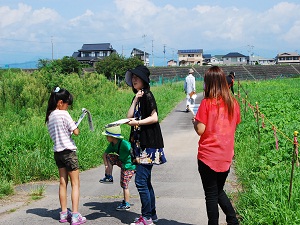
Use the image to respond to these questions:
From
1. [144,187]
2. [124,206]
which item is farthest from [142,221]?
[124,206]

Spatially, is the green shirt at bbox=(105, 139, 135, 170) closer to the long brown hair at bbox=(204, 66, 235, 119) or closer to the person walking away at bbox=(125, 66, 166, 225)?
the person walking away at bbox=(125, 66, 166, 225)

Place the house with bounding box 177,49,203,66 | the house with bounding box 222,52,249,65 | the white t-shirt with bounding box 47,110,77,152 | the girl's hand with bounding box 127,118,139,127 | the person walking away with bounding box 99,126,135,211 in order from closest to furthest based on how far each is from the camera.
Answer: the girl's hand with bounding box 127,118,139,127
the white t-shirt with bounding box 47,110,77,152
the person walking away with bounding box 99,126,135,211
the house with bounding box 177,49,203,66
the house with bounding box 222,52,249,65

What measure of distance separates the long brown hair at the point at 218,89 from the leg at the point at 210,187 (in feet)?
1.85

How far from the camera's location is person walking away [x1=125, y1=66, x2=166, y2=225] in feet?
14.6

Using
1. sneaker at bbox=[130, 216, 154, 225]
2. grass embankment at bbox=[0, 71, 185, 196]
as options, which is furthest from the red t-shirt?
grass embankment at bbox=[0, 71, 185, 196]

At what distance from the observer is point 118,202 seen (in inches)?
217

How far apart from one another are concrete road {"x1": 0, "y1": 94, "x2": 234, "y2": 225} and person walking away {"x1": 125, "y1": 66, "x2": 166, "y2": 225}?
45 cm

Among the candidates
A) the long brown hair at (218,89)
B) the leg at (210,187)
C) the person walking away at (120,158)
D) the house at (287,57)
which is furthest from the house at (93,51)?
the leg at (210,187)

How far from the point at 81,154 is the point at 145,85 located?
11.5 feet

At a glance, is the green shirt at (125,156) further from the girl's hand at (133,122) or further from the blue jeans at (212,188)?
the blue jeans at (212,188)

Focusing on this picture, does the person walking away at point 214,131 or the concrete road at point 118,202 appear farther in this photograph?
the concrete road at point 118,202

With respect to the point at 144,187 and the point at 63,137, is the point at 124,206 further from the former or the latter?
the point at 63,137

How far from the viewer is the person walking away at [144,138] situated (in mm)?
4449

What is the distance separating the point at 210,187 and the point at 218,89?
0.95 metres
